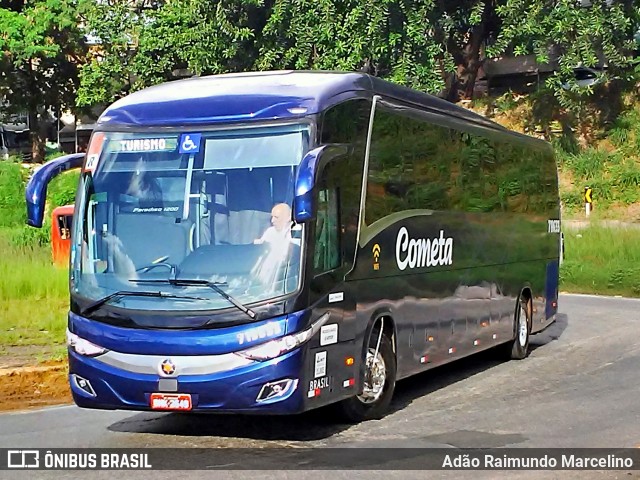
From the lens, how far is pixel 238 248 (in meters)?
9.45

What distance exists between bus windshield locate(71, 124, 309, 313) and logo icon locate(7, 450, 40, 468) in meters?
1.39

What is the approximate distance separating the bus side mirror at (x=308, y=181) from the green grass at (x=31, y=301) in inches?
311

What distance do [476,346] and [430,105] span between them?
3374mm

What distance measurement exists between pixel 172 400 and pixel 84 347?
100 cm

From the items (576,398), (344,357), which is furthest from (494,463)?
(576,398)

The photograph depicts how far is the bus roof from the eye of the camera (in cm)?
985

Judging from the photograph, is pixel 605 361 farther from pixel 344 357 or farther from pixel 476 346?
pixel 344 357

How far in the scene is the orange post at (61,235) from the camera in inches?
1027

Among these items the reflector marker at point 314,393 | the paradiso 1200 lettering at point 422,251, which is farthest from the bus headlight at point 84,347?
the paradiso 1200 lettering at point 422,251

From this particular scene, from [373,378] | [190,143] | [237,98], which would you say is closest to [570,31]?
[373,378]

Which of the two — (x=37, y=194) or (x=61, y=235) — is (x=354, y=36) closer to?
(x=61, y=235)

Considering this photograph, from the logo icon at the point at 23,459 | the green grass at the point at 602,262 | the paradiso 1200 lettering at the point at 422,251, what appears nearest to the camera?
the logo icon at the point at 23,459

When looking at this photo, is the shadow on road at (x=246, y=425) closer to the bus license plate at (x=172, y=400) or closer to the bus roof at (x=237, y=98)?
the bus license plate at (x=172, y=400)

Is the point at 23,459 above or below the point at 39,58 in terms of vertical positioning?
below
